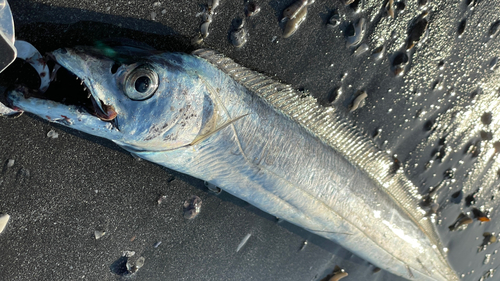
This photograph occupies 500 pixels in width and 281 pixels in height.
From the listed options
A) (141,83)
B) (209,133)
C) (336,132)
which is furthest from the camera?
(336,132)

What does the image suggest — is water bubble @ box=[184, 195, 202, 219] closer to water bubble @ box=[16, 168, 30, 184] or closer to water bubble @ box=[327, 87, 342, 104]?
water bubble @ box=[16, 168, 30, 184]

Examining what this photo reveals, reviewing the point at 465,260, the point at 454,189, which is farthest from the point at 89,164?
the point at 465,260

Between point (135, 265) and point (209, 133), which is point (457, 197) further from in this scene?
point (135, 265)

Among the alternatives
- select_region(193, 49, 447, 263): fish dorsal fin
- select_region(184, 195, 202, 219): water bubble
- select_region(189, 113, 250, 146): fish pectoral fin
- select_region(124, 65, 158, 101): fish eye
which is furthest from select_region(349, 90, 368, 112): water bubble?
select_region(124, 65, 158, 101): fish eye

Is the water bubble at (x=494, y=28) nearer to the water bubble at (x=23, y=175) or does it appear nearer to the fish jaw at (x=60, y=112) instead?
the fish jaw at (x=60, y=112)

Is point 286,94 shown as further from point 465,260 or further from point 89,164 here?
point 465,260

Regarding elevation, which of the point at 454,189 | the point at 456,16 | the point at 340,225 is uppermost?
the point at 456,16

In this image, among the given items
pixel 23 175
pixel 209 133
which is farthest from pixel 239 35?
pixel 23 175
